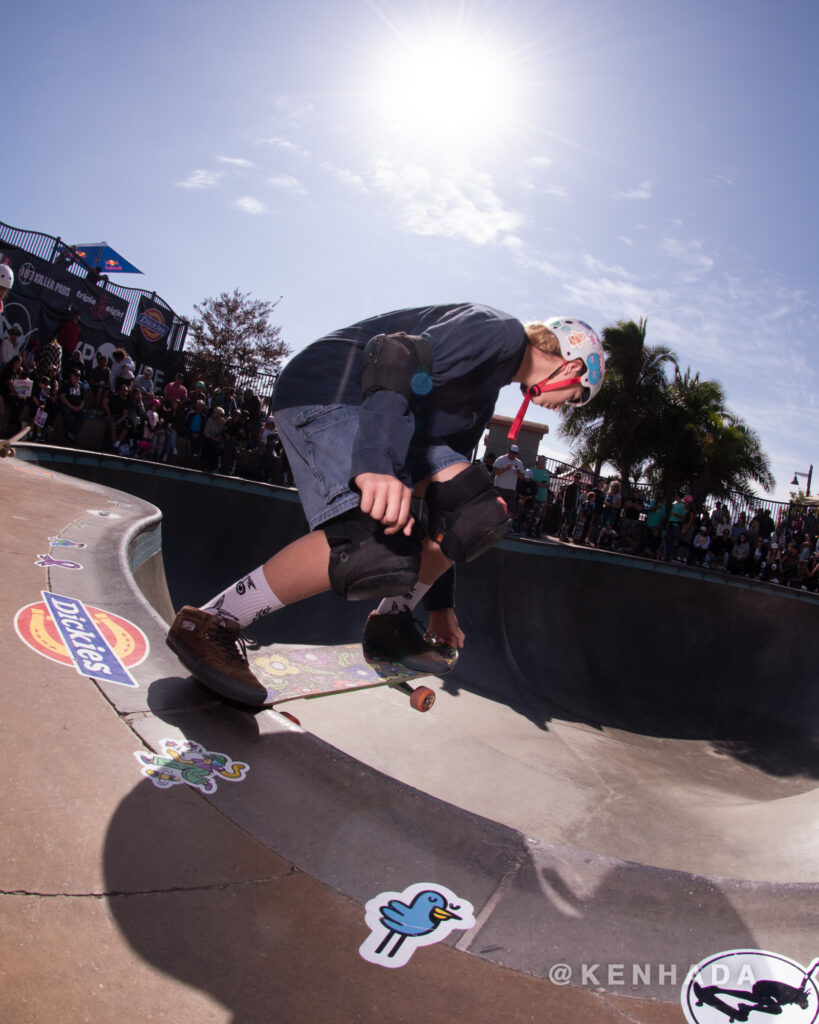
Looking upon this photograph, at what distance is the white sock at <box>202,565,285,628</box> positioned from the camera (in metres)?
2.23

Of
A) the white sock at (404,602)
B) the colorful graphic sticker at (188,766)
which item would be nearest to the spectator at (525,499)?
the white sock at (404,602)

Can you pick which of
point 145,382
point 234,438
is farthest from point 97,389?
point 234,438

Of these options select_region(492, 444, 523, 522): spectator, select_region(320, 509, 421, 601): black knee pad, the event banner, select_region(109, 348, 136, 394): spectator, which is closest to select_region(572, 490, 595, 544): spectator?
select_region(492, 444, 523, 522): spectator

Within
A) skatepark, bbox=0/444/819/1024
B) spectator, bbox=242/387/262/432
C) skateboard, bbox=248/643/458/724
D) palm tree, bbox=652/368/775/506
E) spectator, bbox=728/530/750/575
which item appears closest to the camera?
skatepark, bbox=0/444/819/1024

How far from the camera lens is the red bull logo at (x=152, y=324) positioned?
17.0m

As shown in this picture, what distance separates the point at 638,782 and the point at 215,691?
5.76 metres

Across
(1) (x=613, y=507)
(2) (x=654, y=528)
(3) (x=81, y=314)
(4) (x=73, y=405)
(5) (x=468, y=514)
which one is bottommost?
(4) (x=73, y=405)

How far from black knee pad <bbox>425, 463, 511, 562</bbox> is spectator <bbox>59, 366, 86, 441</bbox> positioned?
11.5m

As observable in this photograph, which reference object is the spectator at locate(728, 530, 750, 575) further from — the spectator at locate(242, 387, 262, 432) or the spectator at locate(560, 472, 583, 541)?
the spectator at locate(242, 387, 262, 432)

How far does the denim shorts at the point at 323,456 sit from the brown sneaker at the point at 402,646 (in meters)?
0.77

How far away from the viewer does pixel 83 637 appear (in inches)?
92.5

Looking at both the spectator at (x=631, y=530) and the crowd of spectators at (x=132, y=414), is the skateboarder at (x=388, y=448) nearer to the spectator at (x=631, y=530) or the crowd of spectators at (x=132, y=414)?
the crowd of spectators at (x=132, y=414)

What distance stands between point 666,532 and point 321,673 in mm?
14887

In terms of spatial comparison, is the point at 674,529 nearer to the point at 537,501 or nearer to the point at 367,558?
the point at 537,501
